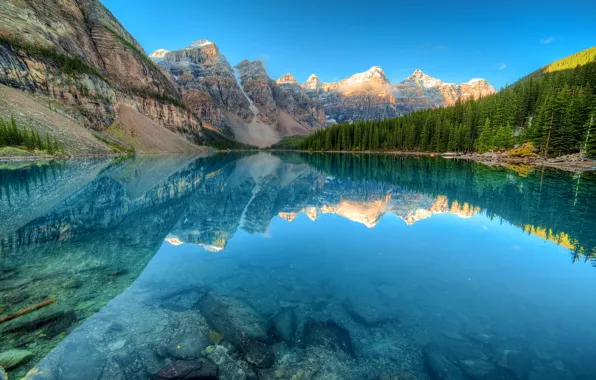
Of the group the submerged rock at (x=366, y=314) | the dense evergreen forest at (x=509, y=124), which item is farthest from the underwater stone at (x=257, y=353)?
the dense evergreen forest at (x=509, y=124)

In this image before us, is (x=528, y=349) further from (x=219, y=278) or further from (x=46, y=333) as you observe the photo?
(x=46, y=333)

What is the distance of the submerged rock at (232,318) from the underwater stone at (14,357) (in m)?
4.10

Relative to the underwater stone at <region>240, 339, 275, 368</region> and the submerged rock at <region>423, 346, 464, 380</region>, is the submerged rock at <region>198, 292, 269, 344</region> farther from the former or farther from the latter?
the submerged rock at <region>423, 346, 464, 380</region>

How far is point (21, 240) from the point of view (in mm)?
14938

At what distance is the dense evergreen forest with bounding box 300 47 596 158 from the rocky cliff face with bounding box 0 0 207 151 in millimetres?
110134

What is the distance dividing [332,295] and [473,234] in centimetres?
1136

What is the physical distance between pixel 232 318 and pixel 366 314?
416 cm

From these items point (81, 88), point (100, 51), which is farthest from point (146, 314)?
point (100, 51)

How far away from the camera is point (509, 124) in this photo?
8162 centimetres

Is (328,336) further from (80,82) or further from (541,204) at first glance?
(80,82)

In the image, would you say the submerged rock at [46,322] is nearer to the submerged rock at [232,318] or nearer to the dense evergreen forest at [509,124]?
the submerged rock at [232,318]

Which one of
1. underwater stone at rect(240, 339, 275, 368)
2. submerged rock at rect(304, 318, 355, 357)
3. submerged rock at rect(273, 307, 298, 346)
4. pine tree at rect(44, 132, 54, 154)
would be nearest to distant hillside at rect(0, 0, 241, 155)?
pine tree at rect(44, 132, 54, 154)

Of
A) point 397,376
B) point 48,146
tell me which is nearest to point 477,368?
point 397,376

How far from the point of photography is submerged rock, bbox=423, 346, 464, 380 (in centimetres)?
633
